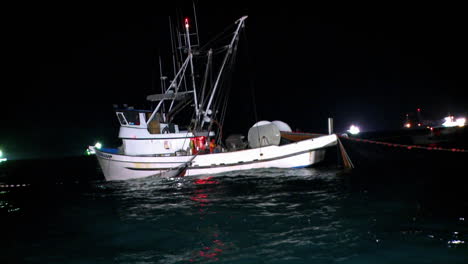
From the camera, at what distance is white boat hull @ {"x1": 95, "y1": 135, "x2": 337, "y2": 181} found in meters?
20.4

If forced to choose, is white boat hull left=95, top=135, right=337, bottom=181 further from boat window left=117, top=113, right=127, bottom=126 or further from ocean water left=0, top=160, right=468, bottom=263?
ocean water left=0, top=160, right=468, bottom=263

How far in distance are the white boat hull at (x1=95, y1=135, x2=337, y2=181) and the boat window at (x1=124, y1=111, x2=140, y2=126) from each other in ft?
9.13

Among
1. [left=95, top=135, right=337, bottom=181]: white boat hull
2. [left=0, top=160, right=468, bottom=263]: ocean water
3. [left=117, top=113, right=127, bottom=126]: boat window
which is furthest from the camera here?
[left=117, top=113, right=127, bottom=126]: boat window

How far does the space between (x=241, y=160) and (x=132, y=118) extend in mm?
8589

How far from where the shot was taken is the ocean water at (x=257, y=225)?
255 inches

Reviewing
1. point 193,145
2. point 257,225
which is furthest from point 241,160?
point 257,225

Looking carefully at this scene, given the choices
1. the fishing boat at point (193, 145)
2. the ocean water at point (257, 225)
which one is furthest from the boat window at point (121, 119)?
the ocean water at point (257, 225)

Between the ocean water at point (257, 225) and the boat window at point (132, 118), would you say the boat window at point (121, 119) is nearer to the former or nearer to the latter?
the boat window at point (132, 118)

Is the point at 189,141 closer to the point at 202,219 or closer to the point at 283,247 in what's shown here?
the point at 202,219

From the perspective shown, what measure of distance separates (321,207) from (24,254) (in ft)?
26.9

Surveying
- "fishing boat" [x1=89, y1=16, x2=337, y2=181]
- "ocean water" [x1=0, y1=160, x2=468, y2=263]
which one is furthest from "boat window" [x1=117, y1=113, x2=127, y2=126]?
"ocean water" [x1=0, y1=160, x2=468, y2=263]

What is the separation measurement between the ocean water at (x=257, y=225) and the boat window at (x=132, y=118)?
8483 mm

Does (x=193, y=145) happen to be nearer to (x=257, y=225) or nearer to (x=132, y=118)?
(x=132, y=118)

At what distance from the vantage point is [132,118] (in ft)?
74.8
